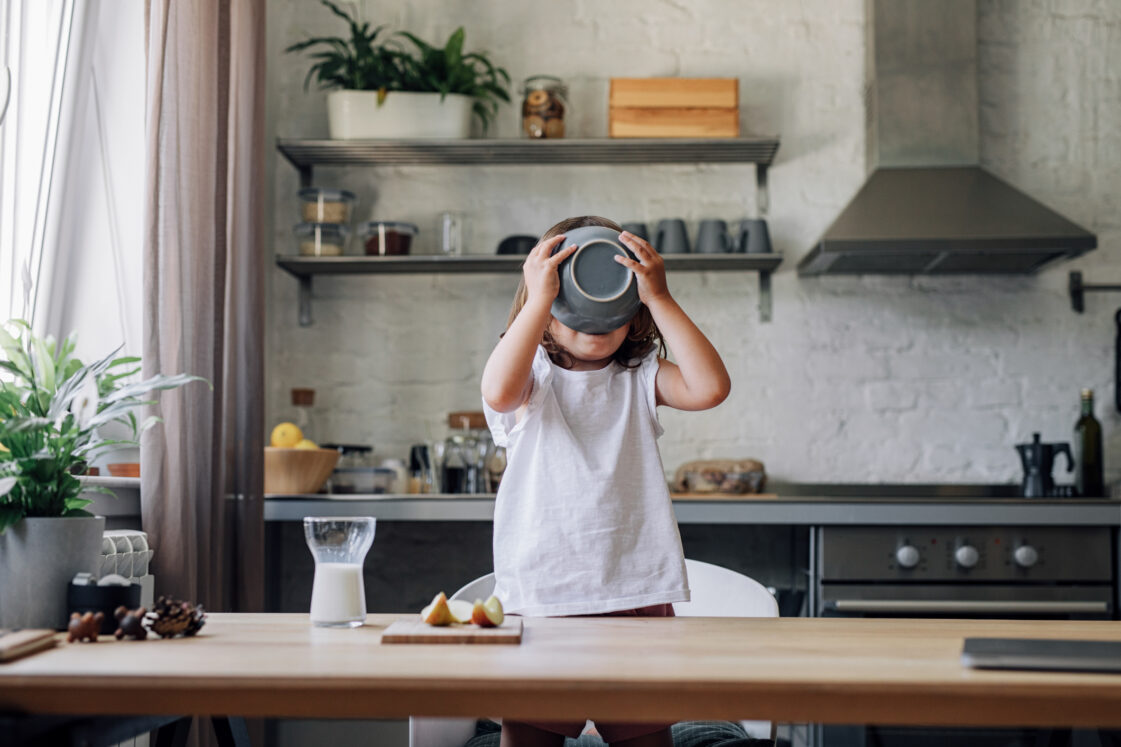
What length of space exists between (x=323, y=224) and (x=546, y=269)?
6.52 feet

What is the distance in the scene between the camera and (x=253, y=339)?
2385 mm

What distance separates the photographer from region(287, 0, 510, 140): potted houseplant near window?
2.94 m

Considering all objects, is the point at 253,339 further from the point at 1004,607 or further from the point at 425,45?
the point at 1004,607

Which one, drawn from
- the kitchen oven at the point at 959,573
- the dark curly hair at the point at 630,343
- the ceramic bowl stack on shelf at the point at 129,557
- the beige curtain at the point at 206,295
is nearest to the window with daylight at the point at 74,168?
the beige curtain at the point at 206,295

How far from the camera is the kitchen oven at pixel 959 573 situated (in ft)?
7.96

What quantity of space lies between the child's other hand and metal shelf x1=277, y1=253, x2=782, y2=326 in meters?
1.71

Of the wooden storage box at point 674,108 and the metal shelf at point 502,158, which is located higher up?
the wooden storage box at point 674,108

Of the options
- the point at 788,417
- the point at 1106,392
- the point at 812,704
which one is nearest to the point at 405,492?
the point at 788,417

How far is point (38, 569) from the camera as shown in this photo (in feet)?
3.40

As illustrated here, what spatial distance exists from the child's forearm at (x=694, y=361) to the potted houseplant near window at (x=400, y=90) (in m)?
1.83

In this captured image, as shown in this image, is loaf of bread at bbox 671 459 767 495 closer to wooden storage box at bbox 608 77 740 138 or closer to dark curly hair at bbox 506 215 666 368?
wooden storage box at bbox 608 77 740 138

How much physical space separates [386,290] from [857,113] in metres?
1.52

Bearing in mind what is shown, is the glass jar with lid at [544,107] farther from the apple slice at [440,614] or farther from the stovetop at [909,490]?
the apple slice at [440,614]

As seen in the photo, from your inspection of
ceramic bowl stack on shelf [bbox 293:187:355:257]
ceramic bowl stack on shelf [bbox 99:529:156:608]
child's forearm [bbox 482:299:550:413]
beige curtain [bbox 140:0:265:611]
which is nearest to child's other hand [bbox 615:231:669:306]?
child's forearm [bbox 482:299:550:413]
